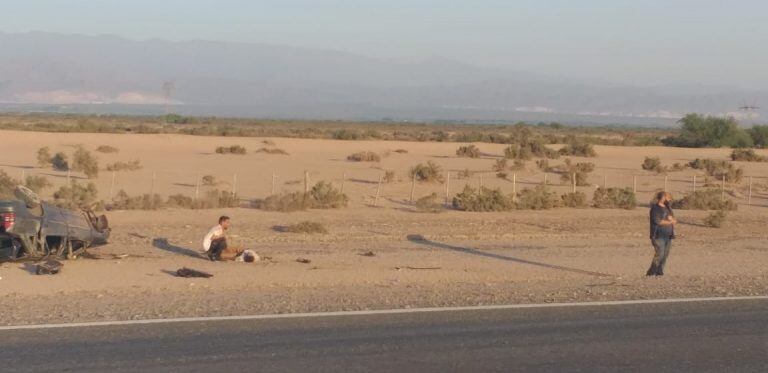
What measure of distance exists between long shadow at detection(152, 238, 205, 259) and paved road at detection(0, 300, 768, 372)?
333 inches

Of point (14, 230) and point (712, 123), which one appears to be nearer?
point (14, 230)

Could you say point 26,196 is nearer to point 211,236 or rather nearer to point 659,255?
point 211,236

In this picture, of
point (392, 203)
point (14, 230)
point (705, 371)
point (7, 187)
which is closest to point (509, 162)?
point (392, 203)

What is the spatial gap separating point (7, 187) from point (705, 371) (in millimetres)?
24715

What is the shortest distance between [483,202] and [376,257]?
9641 mm

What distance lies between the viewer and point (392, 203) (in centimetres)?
3064

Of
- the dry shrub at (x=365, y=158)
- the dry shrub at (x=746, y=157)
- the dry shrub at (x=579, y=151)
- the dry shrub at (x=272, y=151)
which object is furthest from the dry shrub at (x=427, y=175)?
the dry shrub at (x=746, y=157)

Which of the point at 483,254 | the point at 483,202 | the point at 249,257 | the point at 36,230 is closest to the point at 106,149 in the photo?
the point at 483,202

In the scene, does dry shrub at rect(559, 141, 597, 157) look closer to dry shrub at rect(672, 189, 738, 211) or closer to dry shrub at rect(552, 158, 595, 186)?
dry shrub at rect(552, 158, 595, 186)

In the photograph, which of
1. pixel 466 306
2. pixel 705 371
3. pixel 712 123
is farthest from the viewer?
pixel 712 123

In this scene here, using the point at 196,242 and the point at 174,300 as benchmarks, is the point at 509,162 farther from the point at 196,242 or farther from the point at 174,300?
the point at 174,300

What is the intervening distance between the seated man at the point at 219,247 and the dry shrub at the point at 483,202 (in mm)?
11820

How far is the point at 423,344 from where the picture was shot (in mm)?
9703

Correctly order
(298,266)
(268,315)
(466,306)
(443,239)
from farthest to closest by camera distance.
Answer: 1. (443,239)
2. (298,266)
3. (466,306)
4. (268,315)
